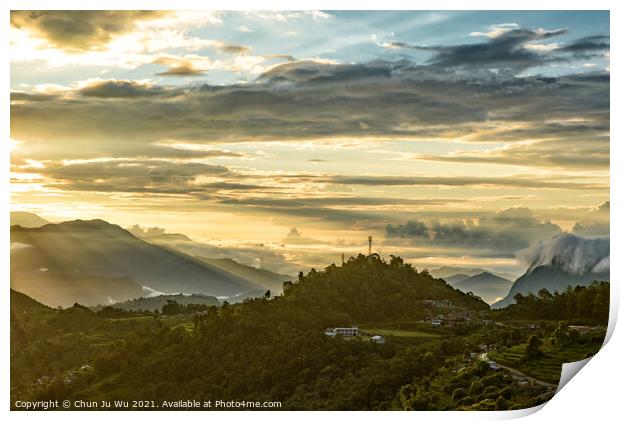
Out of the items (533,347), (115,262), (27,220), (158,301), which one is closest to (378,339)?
(533,347)

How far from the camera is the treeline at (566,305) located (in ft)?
37.8

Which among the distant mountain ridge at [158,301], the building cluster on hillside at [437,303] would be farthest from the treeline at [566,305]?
the distant mountain ridge at [158,301]

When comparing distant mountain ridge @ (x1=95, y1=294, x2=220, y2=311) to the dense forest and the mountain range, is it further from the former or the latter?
the mountain range

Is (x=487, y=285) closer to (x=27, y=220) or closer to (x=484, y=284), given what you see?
(x=484, y=284)

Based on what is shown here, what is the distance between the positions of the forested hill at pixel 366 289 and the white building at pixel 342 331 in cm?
21

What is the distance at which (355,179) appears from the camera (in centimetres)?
1184

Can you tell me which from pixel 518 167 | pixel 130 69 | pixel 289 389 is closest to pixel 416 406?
pixel 289 389

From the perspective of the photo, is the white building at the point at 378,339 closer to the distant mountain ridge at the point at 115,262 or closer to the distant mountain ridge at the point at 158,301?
the distant mountain ridge at the point at 115,262

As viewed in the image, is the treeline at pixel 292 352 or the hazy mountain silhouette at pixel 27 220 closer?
the treeline at pixel 292 352

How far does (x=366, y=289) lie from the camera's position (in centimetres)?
1225

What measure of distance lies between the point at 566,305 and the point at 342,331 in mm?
2535
